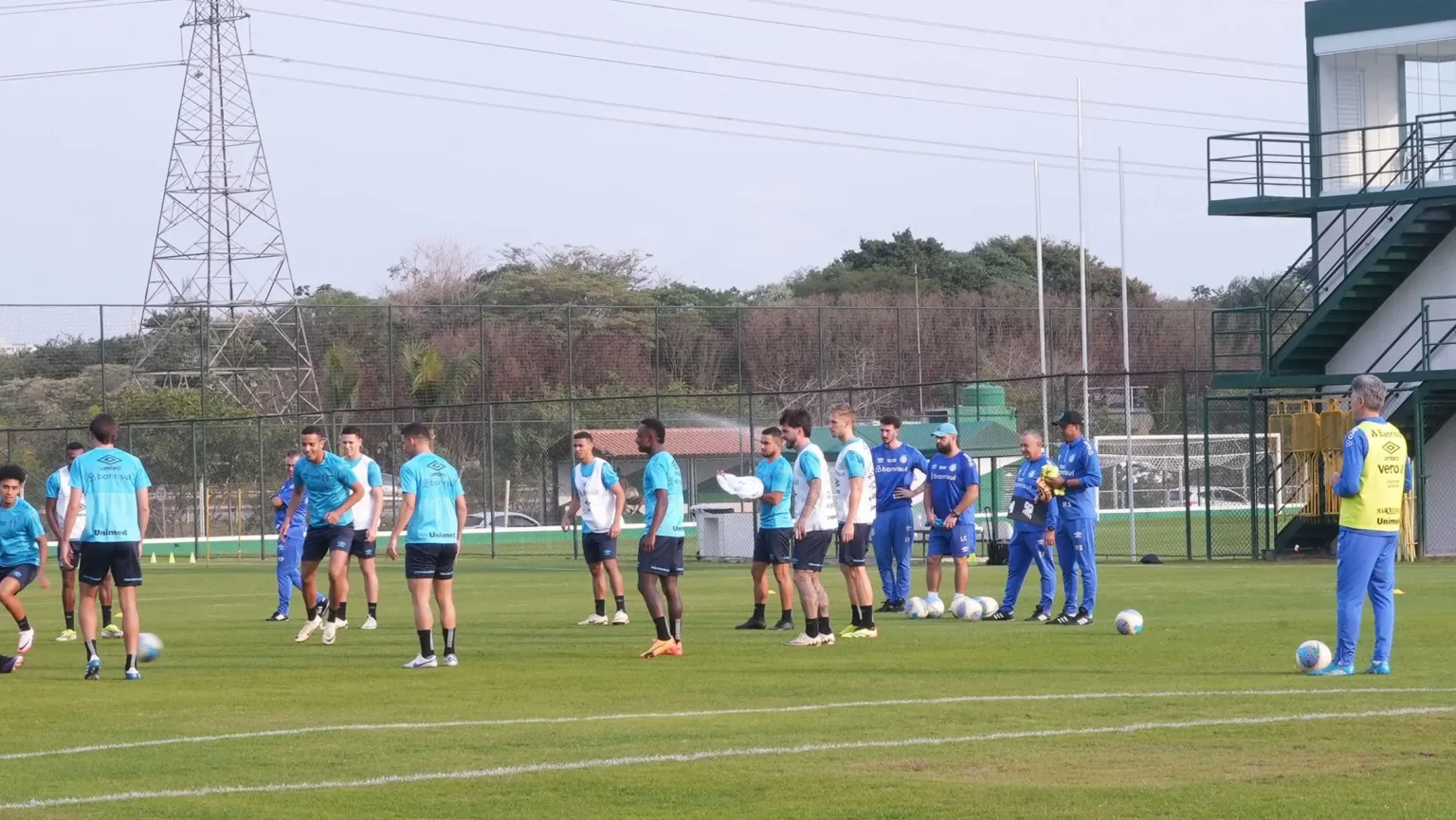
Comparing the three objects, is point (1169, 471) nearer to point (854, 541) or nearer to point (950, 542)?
point (950, 542)

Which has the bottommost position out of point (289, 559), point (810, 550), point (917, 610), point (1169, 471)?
point (917, 610)

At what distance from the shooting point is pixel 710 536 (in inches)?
1474

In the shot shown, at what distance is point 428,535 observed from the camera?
15.0 metres

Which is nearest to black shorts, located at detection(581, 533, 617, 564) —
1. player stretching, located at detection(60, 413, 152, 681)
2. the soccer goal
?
player stretching, located at detection(60, 413, 152, 681)

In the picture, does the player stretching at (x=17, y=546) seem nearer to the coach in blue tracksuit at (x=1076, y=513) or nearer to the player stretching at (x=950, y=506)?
the player stretching at (x=950, y=506)

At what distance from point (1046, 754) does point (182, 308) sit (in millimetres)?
48216

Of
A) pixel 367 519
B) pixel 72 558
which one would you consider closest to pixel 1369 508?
pixel 367 519

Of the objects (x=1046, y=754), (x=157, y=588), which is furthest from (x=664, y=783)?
(x=157, y=588)

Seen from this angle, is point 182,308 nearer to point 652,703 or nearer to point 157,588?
point 157,588

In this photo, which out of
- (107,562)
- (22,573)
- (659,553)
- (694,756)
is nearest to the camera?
(694,756)

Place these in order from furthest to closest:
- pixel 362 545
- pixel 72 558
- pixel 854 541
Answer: pixel 362 545
pixel 72 558
pixel 854 541

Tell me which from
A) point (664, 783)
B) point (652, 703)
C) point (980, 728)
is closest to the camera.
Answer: point (664, 783)

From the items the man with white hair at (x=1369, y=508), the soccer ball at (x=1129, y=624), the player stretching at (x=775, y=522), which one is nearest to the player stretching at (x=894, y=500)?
the player stretching at (x=775, y=522)

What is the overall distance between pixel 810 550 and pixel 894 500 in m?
4.21
